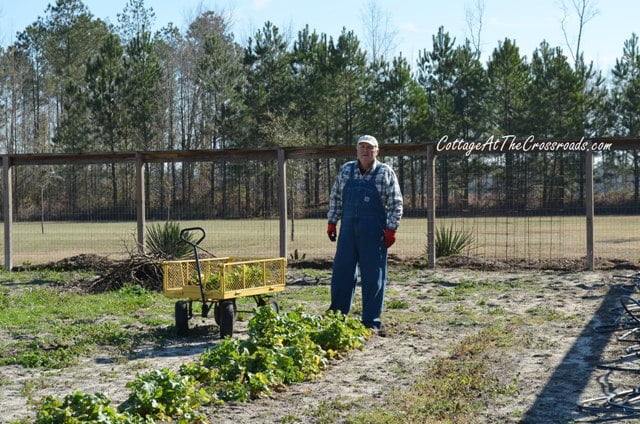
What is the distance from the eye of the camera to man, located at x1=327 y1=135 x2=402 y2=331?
900cm

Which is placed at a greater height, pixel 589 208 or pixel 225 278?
pixel 589 208

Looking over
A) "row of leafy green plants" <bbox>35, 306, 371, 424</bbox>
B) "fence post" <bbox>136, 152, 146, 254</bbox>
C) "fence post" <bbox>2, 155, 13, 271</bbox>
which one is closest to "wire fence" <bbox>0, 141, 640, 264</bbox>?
"fence post" <bbox>2, 155, 13, 271</bbox>

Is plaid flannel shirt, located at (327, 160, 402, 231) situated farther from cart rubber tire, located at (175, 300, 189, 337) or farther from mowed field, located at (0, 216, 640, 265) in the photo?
mowed field, located at (0, 216, 640, 265)

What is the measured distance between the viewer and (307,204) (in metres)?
28.7

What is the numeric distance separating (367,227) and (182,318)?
2.02 m

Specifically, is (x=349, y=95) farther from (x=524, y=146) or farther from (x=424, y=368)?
(x=424, y=368)

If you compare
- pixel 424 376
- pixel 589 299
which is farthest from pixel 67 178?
pixel 424 376

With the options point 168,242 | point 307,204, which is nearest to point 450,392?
point 168,242

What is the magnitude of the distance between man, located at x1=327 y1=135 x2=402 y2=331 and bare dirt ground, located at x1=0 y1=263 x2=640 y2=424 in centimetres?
51

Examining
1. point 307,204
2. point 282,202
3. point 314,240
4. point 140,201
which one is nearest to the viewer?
point 282,202

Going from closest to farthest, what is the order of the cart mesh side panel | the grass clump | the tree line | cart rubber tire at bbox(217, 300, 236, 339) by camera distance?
the grass clump → cart rubber tire at bbox(217, 300, 236, 339) → the cart mesh side panel → the tree line

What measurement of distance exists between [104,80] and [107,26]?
1388 cm

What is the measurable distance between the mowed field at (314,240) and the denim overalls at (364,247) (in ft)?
31.0

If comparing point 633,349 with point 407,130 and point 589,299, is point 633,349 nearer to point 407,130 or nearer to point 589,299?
point 589,299
